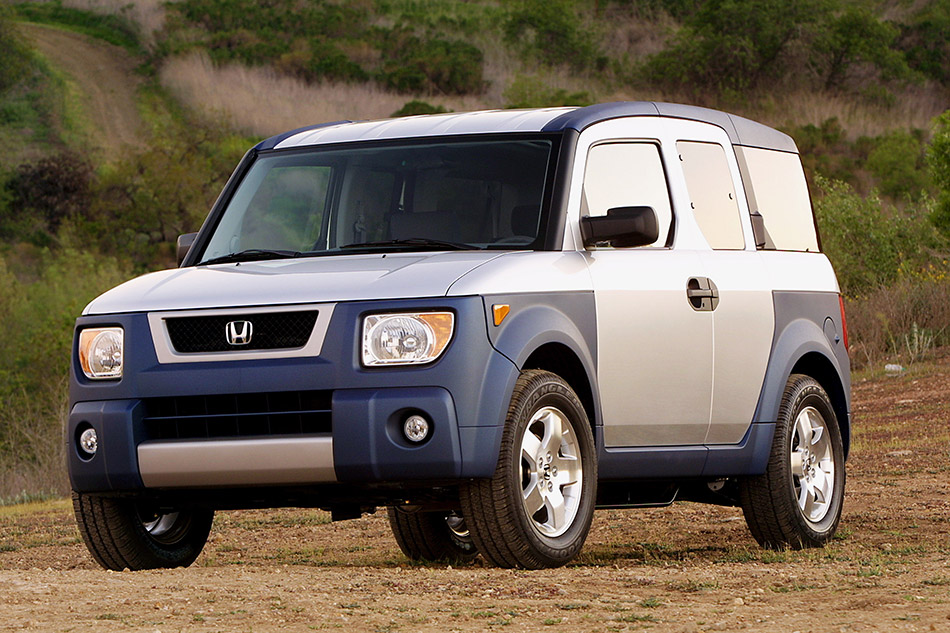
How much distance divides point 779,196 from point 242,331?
12.5 ft

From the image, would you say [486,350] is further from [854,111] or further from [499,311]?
[854,111]

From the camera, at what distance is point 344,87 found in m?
65.4

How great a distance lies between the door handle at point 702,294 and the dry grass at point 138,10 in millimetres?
70017

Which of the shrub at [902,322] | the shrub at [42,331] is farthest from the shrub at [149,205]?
the shrub at [902,322]

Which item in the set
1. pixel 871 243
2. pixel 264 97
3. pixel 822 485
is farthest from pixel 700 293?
pixel 264 97

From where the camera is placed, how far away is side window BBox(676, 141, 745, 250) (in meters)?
8.05

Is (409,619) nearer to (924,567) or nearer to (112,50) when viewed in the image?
(924,567)

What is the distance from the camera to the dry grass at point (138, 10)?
253ft

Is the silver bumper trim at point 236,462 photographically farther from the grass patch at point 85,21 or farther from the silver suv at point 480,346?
the grass patch at point 85,21

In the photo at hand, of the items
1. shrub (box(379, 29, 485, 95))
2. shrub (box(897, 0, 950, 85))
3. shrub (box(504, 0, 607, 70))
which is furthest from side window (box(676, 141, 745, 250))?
shrub (box(504, 0, 607, 70))

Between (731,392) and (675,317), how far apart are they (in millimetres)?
659

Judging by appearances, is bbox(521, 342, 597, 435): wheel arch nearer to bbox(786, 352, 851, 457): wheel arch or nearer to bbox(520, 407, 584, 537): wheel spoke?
bbox(520, 407, 584, 537): wheel spoke

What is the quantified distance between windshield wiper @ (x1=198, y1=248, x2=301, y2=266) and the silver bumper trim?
3.99ft

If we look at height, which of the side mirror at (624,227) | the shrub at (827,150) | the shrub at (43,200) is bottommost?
the shrub at (43,200)
